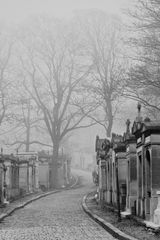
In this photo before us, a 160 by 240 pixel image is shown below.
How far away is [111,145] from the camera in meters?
28.8

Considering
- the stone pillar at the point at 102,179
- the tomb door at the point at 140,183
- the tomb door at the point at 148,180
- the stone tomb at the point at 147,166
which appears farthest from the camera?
the stone pillar at the point at 102,179

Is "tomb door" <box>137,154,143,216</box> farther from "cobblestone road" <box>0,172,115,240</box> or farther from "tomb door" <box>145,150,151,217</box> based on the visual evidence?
"cobblestone road" <box>0,172,115,240</box>

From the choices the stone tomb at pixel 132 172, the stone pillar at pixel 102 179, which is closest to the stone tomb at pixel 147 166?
the stone tomb at pixel 132 172

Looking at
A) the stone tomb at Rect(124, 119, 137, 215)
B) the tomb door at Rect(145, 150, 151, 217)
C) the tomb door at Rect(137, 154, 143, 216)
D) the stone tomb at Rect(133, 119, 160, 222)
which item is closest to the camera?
the stone tomb at Rect(133, 119, 160, 222)

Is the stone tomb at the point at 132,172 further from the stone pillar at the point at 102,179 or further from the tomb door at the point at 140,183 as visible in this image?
the stone pillar at the point at 102,179

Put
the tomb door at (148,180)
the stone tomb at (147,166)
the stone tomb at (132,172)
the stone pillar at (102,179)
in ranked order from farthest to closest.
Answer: the stone pillar at (102,179) < the stone tomb at (132,172) < the tomb door at (148,180) < the stone tomb at (147,166)

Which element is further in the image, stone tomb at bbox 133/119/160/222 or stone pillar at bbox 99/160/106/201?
stone pillar at bbox 99/160/106/201

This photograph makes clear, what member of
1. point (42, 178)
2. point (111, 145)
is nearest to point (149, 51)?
point (111, 145)

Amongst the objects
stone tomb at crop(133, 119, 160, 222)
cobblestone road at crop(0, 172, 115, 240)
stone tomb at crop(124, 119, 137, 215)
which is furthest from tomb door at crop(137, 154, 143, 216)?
cobblestone road at crop(0, 172, 115, 240)

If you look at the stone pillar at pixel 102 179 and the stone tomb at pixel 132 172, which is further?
the stone pillar at pixel 102 179

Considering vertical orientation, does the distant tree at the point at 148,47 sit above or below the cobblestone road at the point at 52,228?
above

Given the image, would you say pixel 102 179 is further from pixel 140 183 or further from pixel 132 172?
pixel 140 183

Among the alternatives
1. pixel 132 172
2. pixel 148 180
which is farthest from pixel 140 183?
pixel 132 172

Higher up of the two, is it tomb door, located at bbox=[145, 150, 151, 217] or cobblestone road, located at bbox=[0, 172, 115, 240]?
tomb door, located at bbox=[145, 150, 151, 217]
